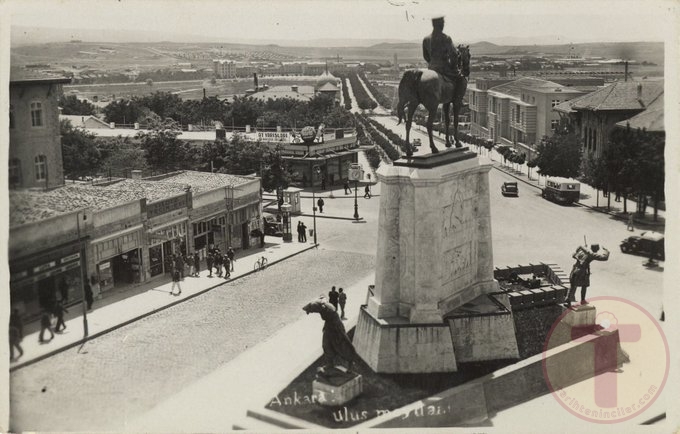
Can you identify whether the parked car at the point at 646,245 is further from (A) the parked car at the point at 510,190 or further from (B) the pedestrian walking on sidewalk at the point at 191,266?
(B) the pedestrian walking on sidewalk at the point at 191,266

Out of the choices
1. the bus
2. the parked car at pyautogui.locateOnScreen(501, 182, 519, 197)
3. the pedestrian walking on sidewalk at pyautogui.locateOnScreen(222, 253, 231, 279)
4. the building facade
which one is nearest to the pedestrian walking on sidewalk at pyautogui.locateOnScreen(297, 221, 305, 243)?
the pedestrian walking on sidewalk at pyautogui.locateOnScreen(222, 253, 231, 279)

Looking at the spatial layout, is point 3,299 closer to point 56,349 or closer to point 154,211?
point 56,349

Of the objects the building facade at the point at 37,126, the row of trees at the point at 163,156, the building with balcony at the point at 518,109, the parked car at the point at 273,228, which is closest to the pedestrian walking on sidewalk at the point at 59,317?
the building facade at the point at 37,126

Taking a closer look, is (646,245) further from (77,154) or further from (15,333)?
(77,154)

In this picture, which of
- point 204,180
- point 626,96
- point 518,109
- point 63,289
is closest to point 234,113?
point 518,109

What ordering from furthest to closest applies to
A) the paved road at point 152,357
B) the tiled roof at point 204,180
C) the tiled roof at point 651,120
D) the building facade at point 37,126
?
the tiled roof at point 651,120 < the tiled roof at point 204,180 < the building facade at point 37,126 < the paved road at point 152,357

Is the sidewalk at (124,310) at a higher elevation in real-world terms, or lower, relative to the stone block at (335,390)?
lower

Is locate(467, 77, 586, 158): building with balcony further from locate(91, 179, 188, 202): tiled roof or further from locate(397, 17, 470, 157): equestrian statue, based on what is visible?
locate(397, 17, 470, 157): equestrian statue
